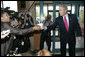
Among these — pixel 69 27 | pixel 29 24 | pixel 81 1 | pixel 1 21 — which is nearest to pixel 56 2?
pixel 81 1

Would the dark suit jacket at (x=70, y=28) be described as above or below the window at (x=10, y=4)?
below

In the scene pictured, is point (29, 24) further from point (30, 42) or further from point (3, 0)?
point (3, 0)

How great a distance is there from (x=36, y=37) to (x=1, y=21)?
291 centimetres

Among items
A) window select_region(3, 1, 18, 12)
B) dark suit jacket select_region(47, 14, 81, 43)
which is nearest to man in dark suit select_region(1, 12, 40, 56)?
dark suit jacket select_region(47, 14, 81, 43)

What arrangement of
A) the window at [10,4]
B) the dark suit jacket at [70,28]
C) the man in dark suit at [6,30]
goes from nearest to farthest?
the man in dark suit at [6,30]
the dark suit jacket at [70,28]
the window at [10,4]

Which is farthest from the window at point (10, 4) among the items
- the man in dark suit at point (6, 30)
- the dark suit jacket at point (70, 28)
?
the man in dark suit at point (6, 30)

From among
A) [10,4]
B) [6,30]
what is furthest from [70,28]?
[10,4]

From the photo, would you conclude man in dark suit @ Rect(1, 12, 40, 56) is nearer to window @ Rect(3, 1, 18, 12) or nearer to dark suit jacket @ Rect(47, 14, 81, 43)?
dark suit jacket @ Rect(47, 14, 81, 43)

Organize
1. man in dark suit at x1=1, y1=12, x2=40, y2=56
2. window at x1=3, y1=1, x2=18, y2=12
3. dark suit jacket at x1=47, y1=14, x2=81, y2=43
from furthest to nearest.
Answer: window at x1=3, y1=1, x2=18, y2=12
dark suit jacket at x1=47, y1=14, x2=81, y2=43
man in dark suit at x1=1, y1=12, x2=40, y2=56

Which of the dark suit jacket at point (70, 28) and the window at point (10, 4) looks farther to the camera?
the window at point (10, 4)

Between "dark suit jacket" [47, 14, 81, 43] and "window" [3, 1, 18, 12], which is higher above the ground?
"window" [3, 1, 18, 12]

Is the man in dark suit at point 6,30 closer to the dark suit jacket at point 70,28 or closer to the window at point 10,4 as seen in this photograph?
the dark suit jacket at point 70,28

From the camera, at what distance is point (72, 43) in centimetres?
366

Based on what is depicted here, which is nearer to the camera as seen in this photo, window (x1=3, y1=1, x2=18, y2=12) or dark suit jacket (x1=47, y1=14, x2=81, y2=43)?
dark suit jacket (x1=47, y1=14, x2=81, y2=43)
